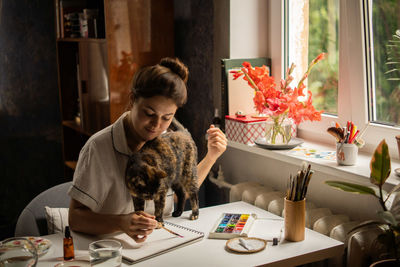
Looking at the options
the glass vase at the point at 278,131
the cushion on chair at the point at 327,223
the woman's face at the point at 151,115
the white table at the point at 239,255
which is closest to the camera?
the white table at the point at 239,255

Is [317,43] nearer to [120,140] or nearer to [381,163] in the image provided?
[381,163]

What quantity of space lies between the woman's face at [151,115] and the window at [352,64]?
2.55 ft

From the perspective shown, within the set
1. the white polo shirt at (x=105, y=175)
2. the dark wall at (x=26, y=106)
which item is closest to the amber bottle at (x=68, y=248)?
the white polo shirt at (x=105, y=175)

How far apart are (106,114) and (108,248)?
132 cm

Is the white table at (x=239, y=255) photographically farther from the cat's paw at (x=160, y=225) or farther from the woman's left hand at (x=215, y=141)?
the woman's left hand at (x=215, y=141)

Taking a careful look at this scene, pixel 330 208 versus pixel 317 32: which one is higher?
pixel 317 32

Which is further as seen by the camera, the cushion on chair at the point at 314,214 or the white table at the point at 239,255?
the cushion on chair at the point at 314,214

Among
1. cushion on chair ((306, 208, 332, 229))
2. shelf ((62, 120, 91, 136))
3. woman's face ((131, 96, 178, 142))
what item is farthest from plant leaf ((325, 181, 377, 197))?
shelf ((62, 120, 91, 136))

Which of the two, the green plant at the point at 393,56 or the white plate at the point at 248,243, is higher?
the green plant at the point at 393,56

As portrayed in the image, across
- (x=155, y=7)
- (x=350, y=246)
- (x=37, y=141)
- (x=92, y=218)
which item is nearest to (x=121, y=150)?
(x=92, y=218)

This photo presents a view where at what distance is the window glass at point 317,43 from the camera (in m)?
2.10

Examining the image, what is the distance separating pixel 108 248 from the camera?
1.46 meters

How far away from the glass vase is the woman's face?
0.58 metres

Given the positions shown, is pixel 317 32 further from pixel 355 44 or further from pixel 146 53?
pixel 146 53
